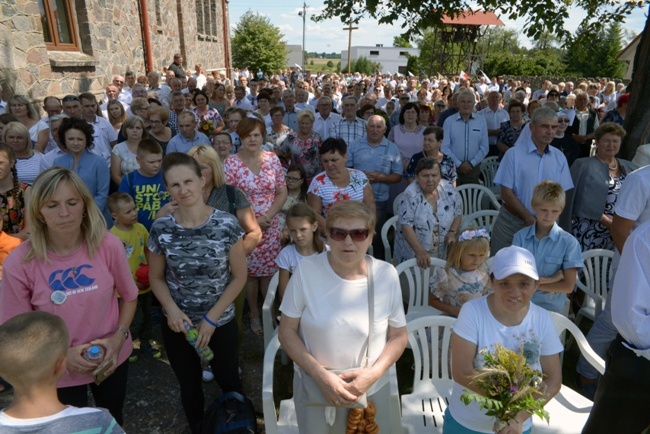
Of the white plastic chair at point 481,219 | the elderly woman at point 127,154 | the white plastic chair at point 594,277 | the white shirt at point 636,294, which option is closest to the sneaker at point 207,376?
the elderly woman at point 127,154

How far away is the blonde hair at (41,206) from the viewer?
6.43 ft

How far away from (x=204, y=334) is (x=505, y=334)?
5.19ft

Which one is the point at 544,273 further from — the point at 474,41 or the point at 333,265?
the point at 474,41

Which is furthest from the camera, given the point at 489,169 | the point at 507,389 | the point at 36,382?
the point at 489,169

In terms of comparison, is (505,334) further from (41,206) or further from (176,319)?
(41,206)

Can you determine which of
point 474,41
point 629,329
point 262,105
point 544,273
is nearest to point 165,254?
point 629,329

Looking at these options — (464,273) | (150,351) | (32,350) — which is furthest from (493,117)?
(32,350)

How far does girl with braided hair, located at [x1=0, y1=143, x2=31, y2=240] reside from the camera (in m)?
3.04

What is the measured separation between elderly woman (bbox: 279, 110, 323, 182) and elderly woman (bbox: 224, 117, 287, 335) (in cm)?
162

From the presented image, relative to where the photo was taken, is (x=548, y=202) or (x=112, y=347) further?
(x=548, y=202)

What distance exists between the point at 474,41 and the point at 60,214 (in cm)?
3611

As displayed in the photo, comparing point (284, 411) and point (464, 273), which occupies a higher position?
point (464, 273)

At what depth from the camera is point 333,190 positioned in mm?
3875

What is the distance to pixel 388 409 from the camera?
2191mm
